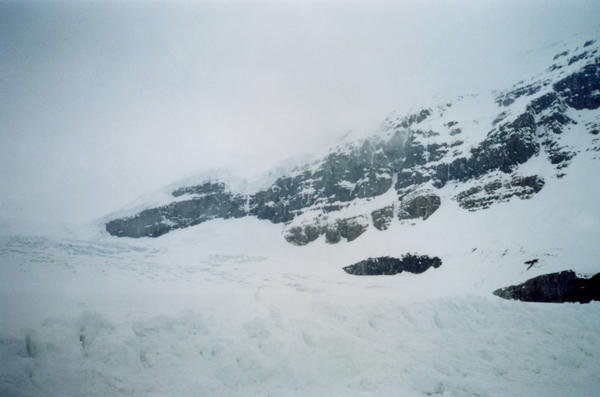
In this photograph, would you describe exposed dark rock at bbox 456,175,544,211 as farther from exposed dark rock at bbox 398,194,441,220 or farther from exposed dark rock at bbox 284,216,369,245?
exposed dark rock at bbox 284,216,369,245

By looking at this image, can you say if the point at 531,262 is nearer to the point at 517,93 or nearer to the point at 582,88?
the point at 582,88

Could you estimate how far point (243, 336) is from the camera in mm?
5254

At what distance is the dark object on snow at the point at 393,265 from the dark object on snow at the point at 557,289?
13.5m

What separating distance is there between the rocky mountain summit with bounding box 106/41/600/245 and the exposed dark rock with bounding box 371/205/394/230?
9.0 inches

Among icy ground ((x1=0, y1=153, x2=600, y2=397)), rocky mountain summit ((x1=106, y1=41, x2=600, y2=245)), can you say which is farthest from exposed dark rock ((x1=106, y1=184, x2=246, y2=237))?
icy ground ((x1=0, y1=153, x2=600, y2=397))

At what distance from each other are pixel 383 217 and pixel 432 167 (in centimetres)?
1579

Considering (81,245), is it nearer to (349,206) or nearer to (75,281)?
(75,281)

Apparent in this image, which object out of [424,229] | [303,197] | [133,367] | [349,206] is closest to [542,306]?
[133,367]

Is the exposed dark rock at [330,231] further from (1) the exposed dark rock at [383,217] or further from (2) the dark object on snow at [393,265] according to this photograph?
(2) the dark object on snow at [393,265]

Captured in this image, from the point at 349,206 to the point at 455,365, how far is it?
56665mm

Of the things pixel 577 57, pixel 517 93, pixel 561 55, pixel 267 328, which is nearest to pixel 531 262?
pixel 267 328

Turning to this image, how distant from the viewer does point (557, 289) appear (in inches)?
733

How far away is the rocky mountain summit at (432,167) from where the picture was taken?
43.9m

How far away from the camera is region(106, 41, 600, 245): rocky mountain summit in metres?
43.9
